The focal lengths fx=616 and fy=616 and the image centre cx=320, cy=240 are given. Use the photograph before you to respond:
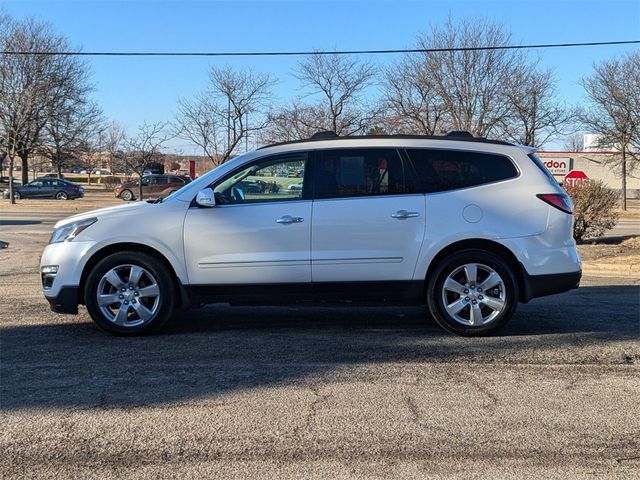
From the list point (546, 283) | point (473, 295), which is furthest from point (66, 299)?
point (546, 283)

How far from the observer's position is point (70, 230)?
5836 mm

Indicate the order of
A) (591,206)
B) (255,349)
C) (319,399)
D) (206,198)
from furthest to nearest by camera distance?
(591,206), (206,198), (255,349), (319,399)

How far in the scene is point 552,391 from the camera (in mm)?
4457

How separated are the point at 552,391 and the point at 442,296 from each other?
5.25 feet

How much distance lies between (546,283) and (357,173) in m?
2.09

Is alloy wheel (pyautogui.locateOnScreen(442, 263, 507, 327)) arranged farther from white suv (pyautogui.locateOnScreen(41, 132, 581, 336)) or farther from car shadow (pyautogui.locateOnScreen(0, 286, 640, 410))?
car shadow (pyautogui.locateOnScreen(0, 286, 640, 410))

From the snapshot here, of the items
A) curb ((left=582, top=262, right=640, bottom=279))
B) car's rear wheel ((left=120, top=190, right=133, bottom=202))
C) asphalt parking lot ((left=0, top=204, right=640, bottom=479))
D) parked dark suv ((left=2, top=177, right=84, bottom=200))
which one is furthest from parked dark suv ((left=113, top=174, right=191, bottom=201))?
asphalt parking lot ((left=0, top=204, right=640, bottom=479))

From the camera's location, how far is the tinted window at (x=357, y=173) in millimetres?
5887

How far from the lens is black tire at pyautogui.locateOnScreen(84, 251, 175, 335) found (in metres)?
5.73

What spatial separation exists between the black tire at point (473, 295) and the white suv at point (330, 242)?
1cm

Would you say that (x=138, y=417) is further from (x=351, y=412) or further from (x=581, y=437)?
(x=581, y=437)

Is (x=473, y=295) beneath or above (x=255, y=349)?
above

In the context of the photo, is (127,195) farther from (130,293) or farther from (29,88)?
(130,293)

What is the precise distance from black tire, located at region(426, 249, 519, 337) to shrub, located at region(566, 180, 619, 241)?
10.1m
